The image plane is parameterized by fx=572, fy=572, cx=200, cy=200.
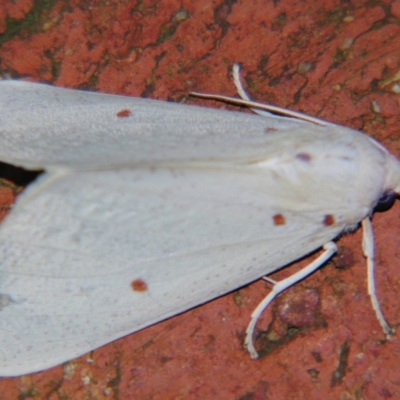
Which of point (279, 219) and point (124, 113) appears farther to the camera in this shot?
point (124, 113)

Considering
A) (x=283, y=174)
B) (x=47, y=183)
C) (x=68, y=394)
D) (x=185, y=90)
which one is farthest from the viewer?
(x=185, y=90)

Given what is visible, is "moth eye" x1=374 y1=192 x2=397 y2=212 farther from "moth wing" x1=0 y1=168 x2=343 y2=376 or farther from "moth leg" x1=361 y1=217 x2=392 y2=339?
"moth wing" x1=0 y1=168 x2=343 y2=376

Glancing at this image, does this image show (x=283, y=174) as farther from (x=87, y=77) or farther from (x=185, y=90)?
(x=87, y=77)

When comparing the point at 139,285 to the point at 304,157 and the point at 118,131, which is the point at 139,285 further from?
the point at 304,157

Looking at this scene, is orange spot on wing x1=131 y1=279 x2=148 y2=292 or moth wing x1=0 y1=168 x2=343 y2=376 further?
orange spot on wing x1=131 y1=279 x2=148 y2=292

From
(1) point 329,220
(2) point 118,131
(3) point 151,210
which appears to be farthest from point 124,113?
(1) point 329,220

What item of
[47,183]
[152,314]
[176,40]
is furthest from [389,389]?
[176,40]

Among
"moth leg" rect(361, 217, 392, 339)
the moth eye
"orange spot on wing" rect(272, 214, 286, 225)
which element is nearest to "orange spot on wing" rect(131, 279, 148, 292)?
"orange spot on wing" rect(272, 214, 286, 225)
